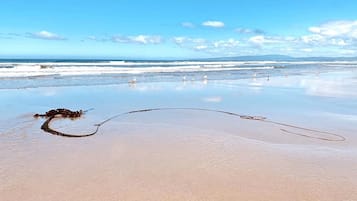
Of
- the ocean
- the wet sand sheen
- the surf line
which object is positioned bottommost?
the wet sand sheen

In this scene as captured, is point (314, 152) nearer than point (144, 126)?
Yes

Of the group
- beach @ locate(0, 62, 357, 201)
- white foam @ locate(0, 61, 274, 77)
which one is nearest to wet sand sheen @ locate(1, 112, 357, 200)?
beach @ locate(0, 62, 357, 201)

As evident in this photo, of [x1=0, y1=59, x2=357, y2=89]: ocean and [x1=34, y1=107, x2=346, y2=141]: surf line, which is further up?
[x1=0, y1=59, x2=357, y2=89]: ocean

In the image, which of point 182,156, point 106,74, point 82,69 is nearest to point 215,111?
point 182,156

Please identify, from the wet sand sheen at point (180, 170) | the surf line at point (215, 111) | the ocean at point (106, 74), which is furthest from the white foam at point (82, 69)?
the wet sand sheen at point (180, 170)

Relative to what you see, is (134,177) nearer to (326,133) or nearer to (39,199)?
(39,199)

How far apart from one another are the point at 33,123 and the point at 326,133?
600 centimetres

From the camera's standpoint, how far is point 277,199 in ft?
11.0

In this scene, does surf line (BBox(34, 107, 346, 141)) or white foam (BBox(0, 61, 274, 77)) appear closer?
surf line (BBox(34, 107, 346, 141))

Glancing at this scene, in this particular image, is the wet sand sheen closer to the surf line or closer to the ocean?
the surf line

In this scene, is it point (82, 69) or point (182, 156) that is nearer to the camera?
point (182, 156)

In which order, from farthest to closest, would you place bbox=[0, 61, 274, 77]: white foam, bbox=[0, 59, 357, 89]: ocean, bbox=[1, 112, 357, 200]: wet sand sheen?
1. bbox=[0, 61, 274, 77]: white foam
2. bbox=[0, 59, 357, 89]: ocean
3. bbox=[1, 112, 357, 200]: wet sand sheen

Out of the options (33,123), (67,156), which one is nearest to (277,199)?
(67,156)

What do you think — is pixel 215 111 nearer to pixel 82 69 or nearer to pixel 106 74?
pixel 106 74
